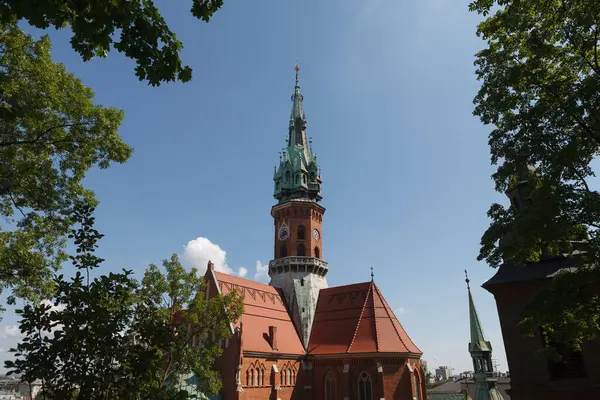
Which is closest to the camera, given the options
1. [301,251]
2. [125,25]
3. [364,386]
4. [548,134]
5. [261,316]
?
[125,25]

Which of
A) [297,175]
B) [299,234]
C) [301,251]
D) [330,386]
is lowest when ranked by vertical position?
[330,386]

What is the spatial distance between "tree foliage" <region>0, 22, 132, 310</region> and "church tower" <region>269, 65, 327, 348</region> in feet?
88.2

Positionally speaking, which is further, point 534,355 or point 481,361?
point 481,361

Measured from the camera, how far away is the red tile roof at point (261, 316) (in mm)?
33062

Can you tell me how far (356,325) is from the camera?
3644 centimetres

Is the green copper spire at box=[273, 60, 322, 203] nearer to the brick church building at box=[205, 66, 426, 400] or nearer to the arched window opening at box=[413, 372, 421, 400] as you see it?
the brick church building at box=[205, 66, 426, 400]

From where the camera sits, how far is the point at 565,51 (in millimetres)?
11508

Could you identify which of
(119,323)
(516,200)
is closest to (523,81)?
(119,323)

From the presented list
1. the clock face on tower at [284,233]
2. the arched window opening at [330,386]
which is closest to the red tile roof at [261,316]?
the arched window opening at [330,386]

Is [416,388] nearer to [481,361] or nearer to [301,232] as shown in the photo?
[481,361]

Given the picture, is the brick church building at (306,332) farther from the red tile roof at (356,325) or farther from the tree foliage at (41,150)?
the tree foliage at (41,150)

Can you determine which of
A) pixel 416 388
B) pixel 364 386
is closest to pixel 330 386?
pixel 364 386

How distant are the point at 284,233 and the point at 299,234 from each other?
164 centimetres

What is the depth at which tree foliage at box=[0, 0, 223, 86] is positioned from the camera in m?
4.88
